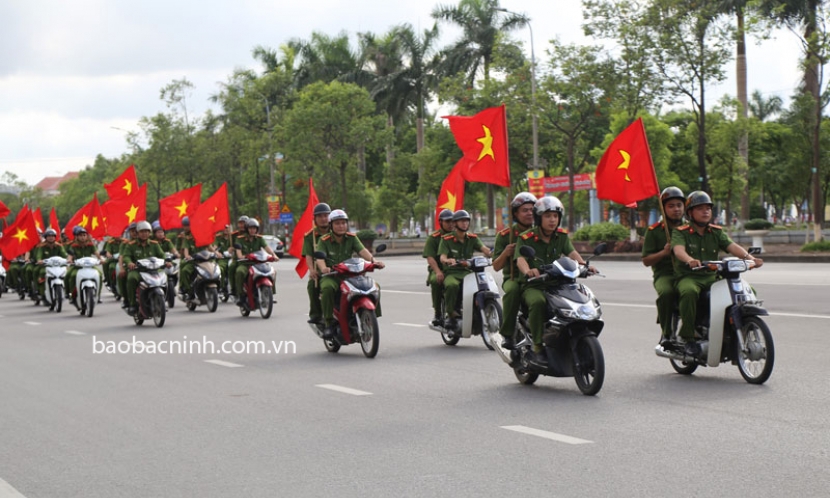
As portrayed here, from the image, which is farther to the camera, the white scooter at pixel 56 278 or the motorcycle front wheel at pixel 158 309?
the white scooter at pixel 56 278

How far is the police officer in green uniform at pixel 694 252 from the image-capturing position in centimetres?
930

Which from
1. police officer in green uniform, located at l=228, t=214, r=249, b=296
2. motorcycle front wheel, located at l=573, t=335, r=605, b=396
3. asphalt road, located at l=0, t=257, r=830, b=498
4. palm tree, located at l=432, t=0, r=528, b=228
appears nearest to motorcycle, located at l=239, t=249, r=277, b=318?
police officer in green uniform, located at l=228, t=214, r=249, b=296

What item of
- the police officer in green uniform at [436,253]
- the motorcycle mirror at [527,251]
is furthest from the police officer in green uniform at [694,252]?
the police officer in green uniform at [436,253]

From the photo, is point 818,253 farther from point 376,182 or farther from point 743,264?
point 376,182

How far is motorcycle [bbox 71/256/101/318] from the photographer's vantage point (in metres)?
20.6

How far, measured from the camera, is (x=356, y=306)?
12250 millimetres

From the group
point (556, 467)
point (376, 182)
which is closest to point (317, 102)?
point (376, 182)

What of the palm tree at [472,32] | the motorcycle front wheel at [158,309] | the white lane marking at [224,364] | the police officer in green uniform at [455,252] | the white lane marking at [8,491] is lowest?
the white lane marking at [224,364]

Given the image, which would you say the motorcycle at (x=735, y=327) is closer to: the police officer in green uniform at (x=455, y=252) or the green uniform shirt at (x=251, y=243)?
the police officer in green uniform at (x=455, y=252)

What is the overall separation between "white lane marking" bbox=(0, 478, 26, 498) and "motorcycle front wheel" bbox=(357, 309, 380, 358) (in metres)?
6.13

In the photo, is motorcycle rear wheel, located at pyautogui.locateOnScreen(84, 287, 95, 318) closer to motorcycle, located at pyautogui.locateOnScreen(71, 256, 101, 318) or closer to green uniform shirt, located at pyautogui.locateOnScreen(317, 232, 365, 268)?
motorcycle, located at pyautogui.locateOnScreen(71, 256, 101, 318)

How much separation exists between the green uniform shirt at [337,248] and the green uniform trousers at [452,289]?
3.54 ft

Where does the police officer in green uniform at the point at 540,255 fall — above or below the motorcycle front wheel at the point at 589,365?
above

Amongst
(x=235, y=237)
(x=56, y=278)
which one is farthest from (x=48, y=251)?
(x=235, y=237)
